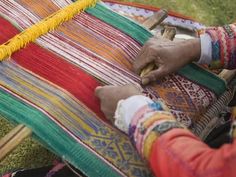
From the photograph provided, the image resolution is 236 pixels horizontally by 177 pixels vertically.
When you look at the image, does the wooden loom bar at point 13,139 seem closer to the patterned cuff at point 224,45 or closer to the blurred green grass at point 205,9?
the patterned cuff at point 224,45

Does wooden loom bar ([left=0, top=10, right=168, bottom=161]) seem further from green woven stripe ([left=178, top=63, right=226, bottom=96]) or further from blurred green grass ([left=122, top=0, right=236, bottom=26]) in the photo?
blurred green grass ([left=122, top=0, right=236, bottom=26])

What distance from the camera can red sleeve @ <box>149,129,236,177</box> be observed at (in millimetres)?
1011

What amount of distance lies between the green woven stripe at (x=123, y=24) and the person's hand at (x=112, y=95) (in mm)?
428

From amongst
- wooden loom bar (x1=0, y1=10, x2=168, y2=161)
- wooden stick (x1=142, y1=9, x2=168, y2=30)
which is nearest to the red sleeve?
wooden loom bar (x1=0, y1=10, x2=168, y2=161)

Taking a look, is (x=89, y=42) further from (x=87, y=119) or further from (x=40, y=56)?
(x=87, y=119)

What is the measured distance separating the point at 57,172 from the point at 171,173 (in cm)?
69

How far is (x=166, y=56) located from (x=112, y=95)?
1.06ft

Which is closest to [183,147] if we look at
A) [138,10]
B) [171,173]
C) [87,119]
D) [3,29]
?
[171,173]

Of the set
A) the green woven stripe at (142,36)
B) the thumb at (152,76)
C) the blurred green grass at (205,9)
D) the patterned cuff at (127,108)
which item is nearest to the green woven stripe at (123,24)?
the green woven stripe at (142,36)

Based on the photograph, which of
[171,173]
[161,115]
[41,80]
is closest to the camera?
[171,173]

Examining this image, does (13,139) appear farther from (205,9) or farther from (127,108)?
(205,9)

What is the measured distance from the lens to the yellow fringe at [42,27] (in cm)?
164

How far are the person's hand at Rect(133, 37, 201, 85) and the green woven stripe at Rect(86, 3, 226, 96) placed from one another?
64 mm

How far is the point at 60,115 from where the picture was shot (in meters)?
1.47
